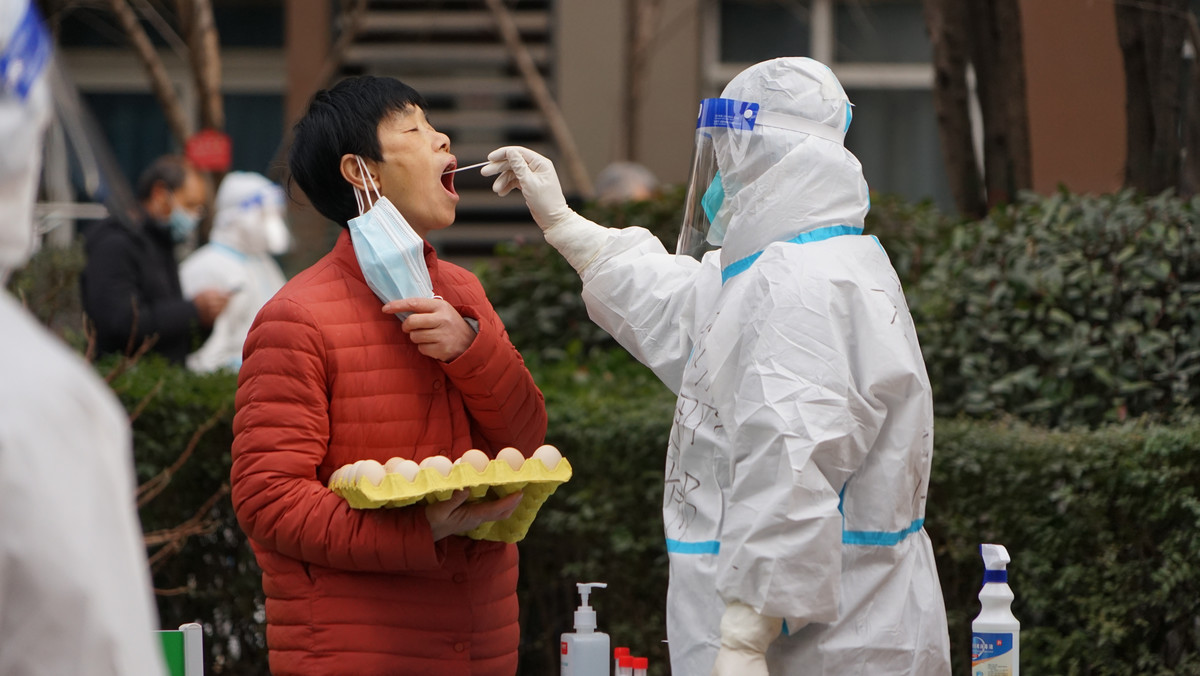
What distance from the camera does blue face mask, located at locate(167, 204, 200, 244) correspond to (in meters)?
6.19

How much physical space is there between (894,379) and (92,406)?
1.51 metres

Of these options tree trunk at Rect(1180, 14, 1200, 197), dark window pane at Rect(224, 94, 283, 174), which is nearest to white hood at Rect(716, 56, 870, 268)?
tree trunk at Rect(1180, 14, 1200, 197)

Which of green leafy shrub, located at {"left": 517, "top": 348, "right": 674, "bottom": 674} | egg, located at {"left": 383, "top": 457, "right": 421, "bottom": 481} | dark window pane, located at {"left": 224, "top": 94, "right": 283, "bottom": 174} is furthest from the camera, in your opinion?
dark window pane, located at {"left": 224, "top": 94, "right": 283, "bottom": 174}

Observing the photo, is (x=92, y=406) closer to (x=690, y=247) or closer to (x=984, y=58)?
(x=690, y=247)

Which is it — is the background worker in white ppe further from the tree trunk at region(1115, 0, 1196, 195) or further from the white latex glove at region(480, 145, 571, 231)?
the tree trunk at region(1115, 0, 1196, 195)

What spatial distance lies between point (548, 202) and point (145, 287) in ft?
11.1

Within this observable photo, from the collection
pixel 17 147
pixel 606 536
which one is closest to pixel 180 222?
pixel 606 536

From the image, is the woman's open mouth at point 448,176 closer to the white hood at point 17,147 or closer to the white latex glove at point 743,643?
the white latex glove at point 743,643

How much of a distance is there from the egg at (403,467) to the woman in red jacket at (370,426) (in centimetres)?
9

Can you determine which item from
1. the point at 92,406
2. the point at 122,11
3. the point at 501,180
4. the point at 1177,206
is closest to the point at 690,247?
the point at 501,180

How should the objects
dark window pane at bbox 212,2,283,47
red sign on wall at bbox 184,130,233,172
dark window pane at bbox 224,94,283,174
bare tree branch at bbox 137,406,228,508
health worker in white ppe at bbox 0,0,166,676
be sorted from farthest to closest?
dark window pane at bbox 224,94,283,174 → dark window pane at bbox 212,2,283,47 → red sign on wall at bbox 184,130,233,172 → bare tree branch at bbox 137,406,228,508 → health worker in white ppe at bbox 0,0,166,676

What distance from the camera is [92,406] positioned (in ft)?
4.04

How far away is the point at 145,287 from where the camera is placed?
581cm

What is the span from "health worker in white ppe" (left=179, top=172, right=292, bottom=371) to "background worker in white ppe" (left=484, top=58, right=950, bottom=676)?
4.00m
